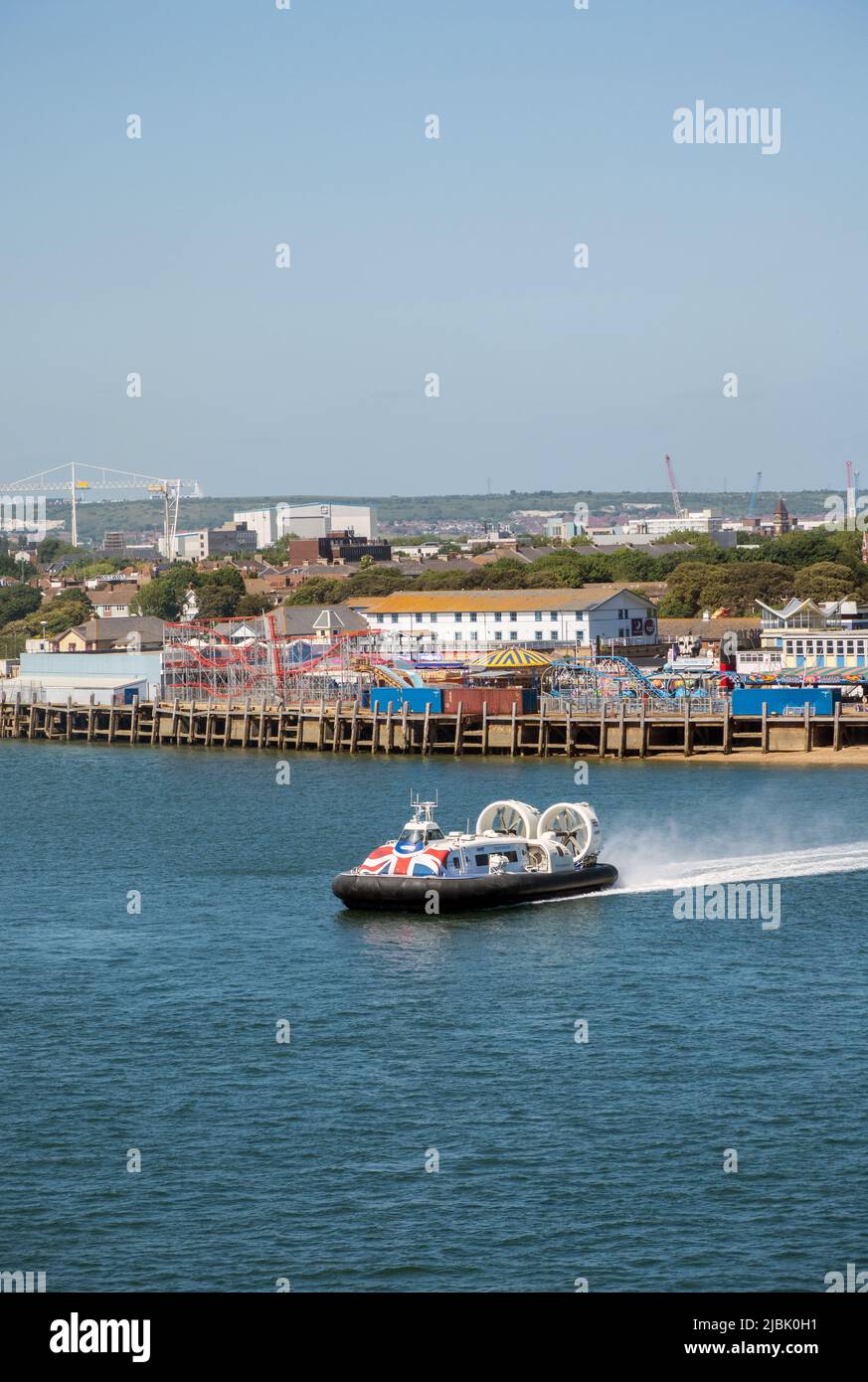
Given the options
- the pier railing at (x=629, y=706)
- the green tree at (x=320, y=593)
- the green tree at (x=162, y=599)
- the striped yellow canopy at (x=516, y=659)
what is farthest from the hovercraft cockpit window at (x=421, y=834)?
the green tree at (x=162, y=599)

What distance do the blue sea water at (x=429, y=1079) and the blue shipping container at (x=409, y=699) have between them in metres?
31.7

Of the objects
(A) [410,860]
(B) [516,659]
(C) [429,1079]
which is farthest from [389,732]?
(C) [429,1079]

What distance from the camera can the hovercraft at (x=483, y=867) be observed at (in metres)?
41.8

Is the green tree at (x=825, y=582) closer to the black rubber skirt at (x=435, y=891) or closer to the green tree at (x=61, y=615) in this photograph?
the green tree at (x=61, y=615)

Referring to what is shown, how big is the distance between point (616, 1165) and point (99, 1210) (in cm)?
727

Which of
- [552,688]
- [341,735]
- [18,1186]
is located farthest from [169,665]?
[18,1186]

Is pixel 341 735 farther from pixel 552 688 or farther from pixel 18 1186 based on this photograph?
pixel 18 1186

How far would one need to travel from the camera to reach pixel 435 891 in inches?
1638

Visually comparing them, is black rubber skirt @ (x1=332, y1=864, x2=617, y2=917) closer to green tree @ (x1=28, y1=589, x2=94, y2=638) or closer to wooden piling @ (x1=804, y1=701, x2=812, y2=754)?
wooden piling @ (x1=804, y1=701, x2=812, y2=754)

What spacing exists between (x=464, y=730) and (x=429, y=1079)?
53065mm

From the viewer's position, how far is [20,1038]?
106 feet

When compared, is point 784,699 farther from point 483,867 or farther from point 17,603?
point 17,603

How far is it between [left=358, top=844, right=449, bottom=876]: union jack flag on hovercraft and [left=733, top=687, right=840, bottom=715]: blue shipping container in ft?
126
